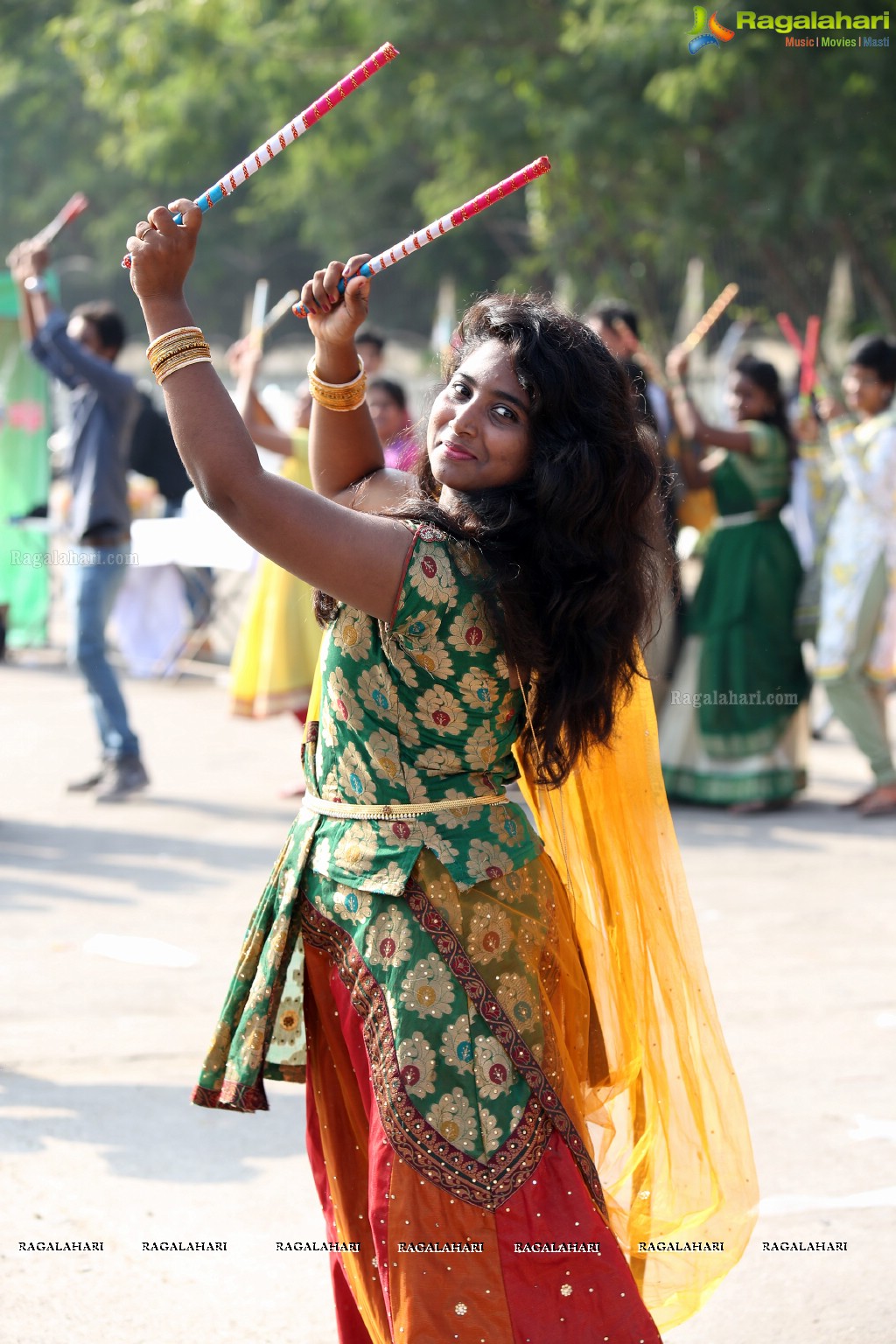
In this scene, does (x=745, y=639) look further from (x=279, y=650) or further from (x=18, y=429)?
(x=18, y=429)

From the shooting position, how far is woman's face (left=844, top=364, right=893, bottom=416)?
21.4ft

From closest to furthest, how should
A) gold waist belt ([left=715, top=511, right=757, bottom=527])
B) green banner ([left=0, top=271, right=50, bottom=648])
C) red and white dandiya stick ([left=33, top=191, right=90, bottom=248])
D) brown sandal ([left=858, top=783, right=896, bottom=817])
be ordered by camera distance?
red and white dandiya stick ([left=33, top=191, right=90, bottom=248]) → brown sandal ([left=858, top=783, right=896, bottom=817]) → gold waist belt ([left=715, top=511, right=757, bottom=527]) → green banner ([left=0, top=271, right=50, bottom=648])

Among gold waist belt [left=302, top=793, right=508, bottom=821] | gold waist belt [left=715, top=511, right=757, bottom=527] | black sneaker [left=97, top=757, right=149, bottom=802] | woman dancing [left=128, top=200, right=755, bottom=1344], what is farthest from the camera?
gold waist belt [left=715, top=511, right=757, bottom=527]

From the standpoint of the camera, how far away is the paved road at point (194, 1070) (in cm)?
271

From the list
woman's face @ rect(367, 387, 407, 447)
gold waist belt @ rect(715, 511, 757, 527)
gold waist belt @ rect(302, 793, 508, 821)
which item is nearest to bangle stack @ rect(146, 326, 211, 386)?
gold waist belt @ rect(302, 793, 508, 821)

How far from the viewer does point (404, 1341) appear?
199cm

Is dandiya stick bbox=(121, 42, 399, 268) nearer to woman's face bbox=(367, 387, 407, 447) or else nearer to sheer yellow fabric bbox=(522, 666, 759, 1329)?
sheer yellow fabric bbox=(522, 666, 759, 1329)

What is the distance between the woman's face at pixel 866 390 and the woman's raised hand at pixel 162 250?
5042mm

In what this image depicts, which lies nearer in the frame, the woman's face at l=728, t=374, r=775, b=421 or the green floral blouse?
the green floral blouse

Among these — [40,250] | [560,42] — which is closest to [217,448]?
[40,250]

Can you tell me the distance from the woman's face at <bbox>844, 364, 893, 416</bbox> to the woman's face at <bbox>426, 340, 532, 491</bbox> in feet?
15.7

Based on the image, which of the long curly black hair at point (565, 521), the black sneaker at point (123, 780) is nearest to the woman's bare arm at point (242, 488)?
the long curly black hair at point (565, 521)

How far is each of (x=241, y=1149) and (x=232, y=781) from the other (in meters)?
3.89

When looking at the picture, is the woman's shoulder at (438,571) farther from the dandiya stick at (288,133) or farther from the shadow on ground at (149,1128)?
the shadow on ground at (149,1128)
